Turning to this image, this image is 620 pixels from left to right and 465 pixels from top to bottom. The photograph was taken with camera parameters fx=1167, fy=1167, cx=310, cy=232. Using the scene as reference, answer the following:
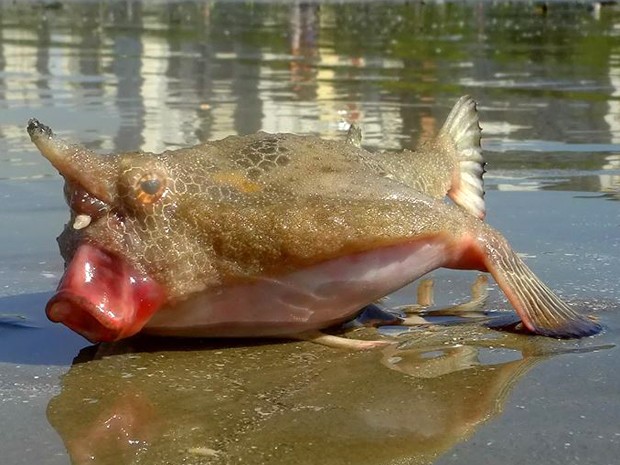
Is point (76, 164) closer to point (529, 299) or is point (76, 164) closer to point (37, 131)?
point (37, 131)

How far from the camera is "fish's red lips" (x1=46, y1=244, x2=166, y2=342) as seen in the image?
3.21 metres

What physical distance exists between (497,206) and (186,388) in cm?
302

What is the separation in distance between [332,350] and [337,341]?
0.05 metres

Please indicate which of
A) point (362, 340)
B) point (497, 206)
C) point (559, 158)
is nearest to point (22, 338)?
point (362, 340)

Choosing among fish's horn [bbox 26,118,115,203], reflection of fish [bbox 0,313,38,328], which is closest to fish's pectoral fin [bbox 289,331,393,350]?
fish's horn [bbox 26,118,115,203]

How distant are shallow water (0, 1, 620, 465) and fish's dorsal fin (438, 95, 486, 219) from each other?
33 cm

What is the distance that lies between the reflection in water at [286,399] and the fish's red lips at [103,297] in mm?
134

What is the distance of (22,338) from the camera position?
362 cm

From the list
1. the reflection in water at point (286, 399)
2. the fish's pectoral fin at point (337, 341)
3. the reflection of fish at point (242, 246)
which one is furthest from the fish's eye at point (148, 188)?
the fish's pectoral fin at point (337, 341)

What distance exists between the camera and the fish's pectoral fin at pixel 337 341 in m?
3.48

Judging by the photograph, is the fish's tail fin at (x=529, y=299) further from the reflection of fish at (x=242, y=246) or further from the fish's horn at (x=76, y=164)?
the fish's horn at (x=76, y=164)

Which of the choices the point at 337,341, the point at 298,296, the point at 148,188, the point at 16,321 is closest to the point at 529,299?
the point at 337,341

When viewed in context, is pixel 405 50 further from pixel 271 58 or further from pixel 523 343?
pixel 523 343

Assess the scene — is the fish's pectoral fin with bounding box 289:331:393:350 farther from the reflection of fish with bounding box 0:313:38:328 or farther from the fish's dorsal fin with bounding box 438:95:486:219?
the fish's dorsal fin with bounding box 438:95:486:219
